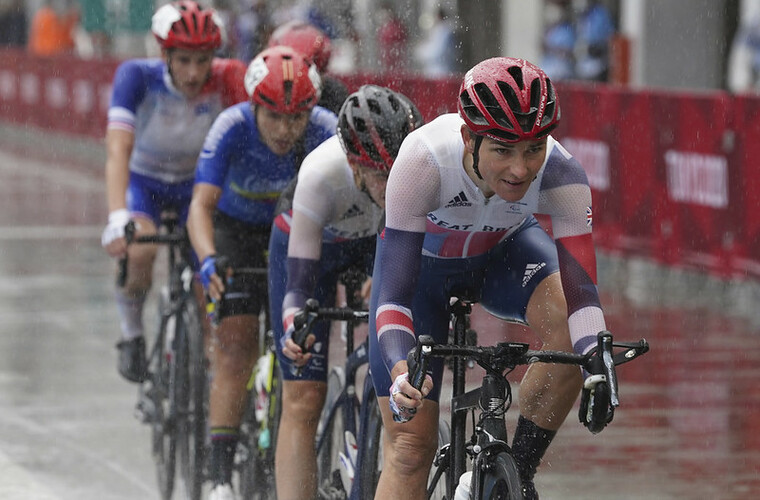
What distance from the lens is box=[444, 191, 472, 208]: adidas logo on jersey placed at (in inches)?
201

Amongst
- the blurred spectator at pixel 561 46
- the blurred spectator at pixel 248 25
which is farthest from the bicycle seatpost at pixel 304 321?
the blurred spectator at pixel 248 25

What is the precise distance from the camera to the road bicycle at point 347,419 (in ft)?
19.3

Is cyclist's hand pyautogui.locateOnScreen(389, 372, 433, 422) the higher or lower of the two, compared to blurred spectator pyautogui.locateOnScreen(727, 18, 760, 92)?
higher

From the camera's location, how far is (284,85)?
670 cm

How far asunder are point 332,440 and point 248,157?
4.42ft

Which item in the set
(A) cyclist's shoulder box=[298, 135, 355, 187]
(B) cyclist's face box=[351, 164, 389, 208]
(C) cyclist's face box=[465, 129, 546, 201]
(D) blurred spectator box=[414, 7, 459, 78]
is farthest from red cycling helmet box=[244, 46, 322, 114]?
(D) blurred spectator box=[414, 7, 459, 78]

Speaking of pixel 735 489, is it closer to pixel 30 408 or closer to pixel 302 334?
pixel 302 334

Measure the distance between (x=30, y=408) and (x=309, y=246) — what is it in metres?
3.88

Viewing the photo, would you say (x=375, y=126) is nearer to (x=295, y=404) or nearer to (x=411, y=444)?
(x=411, y=444)

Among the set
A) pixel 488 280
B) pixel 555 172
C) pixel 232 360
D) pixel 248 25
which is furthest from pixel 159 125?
pixel 248 25

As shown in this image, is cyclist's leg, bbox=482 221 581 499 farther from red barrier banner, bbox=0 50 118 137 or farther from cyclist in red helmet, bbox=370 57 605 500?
red barrier banner, bbox=0 50 118 137

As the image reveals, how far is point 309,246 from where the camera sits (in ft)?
19.8

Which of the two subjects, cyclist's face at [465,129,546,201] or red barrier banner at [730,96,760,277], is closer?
cyclist's face at [465,129,546,201]

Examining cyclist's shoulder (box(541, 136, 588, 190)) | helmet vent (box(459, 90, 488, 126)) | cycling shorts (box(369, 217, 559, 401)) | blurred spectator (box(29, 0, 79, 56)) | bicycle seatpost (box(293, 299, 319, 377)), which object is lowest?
blurred spectator (box(29, 0, 79, 56))
